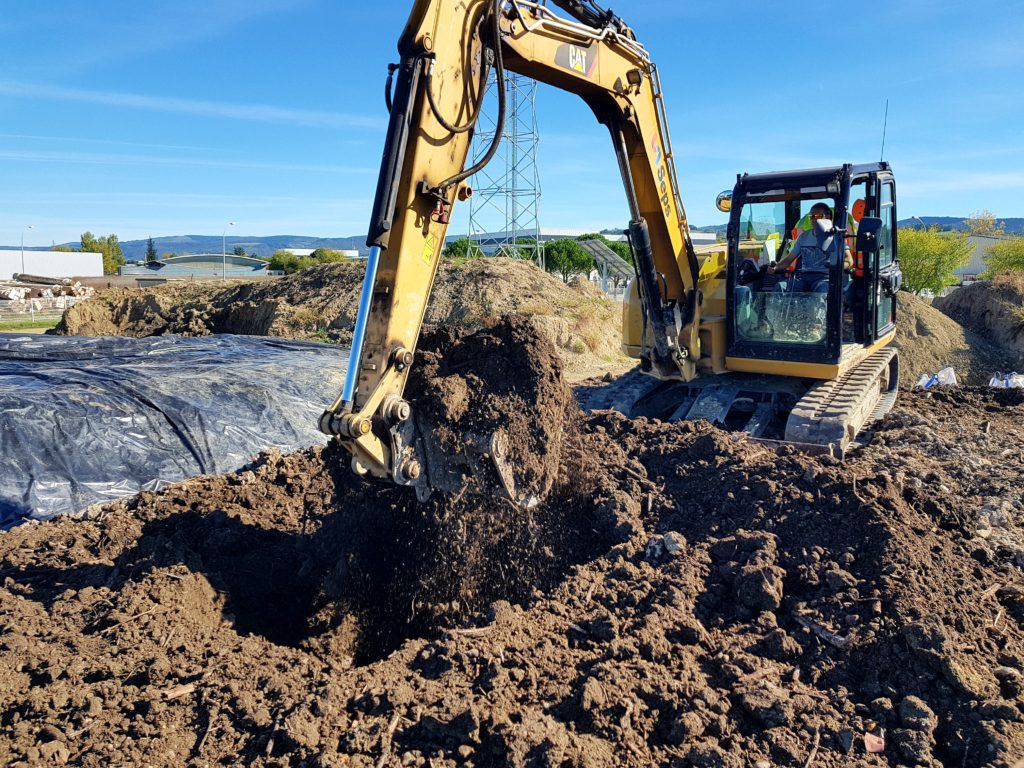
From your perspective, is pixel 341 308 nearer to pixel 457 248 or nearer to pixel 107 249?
pixel 457 248

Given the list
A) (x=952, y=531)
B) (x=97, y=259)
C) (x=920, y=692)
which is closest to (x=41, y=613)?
(x=920, y=692)

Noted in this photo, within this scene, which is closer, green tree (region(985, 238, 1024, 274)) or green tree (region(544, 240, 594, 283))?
green tree (region(985, 238, 1024, 274))

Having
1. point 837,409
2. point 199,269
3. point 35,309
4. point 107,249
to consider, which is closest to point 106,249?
point 107,249

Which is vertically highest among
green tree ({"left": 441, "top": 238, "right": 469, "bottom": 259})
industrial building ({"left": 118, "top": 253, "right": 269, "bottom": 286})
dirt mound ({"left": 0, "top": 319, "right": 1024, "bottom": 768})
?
industrial building ({"left": 118, "top": 253, "right": 269, "bottom": 286})

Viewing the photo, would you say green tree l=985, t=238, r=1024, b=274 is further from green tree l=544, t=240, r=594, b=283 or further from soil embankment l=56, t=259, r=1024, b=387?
green tree l=544, t=240, r=594, b=283

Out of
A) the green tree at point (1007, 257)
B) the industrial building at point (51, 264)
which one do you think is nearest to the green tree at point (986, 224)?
the green tree at point (1007, 257)

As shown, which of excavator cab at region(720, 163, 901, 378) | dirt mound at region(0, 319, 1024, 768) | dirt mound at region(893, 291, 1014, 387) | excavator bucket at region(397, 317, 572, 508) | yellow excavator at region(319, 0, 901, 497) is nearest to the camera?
dirt mound at region(0, 319, 1024, 768)

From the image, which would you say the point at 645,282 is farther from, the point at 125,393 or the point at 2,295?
the point at 2,295

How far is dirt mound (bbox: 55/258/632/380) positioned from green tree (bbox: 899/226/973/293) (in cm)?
788

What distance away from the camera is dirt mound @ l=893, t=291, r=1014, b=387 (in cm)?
1483

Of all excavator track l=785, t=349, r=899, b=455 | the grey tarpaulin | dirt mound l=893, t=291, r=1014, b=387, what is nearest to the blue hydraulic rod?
the grey tarpaulin

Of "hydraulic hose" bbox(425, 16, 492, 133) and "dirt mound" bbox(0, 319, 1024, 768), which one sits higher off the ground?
"hydraulic hose" bbox(425, 16, 492, 133)

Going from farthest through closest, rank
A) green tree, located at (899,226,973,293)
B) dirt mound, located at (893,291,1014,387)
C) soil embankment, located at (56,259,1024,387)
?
green tree, located at (899,226,973,293) → soil embankment, located at (56,259,1024,387) → dirt mound, located at (893,291,1014,387)

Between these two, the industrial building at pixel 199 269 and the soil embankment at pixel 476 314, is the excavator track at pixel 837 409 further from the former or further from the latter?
the industrial building at pixel 199 269
